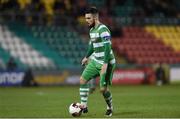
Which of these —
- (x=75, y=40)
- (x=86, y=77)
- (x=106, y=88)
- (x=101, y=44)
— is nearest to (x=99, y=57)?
(x=101, y=44)

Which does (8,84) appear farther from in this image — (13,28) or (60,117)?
(60,117)

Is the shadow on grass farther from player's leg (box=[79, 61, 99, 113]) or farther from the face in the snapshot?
the face

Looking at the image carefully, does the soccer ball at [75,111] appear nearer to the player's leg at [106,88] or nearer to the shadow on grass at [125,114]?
the player's leg at [106,88]

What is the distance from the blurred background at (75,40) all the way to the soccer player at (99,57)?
16.6 m

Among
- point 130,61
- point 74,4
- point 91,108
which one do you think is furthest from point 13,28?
point 91,108

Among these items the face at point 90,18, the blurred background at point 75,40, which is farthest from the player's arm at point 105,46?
the blurred background at point 75,40

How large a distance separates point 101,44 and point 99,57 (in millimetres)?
320

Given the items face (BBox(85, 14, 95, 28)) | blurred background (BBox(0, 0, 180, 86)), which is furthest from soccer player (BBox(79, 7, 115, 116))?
blurred background (BBox(0, 0, 180, 86))

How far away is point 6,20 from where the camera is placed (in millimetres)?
36250

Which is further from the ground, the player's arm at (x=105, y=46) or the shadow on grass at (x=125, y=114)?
the player's arm at (x=105, y=46)

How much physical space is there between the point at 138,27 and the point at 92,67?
2509 cm

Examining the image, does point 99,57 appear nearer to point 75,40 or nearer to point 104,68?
point 104,68

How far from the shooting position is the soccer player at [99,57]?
1481cm

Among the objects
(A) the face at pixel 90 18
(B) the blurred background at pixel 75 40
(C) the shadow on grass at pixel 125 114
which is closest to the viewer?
(A) the face at pixel 90 18
